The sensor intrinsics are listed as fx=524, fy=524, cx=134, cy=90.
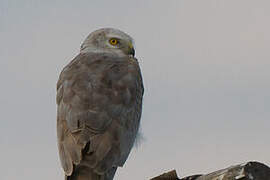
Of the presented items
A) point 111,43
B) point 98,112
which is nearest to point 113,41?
point 111,43

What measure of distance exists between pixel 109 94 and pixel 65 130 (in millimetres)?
949

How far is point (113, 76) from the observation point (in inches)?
341

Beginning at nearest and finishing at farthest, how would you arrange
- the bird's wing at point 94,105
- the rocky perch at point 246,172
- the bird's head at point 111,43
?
1. the rocky perch at point 246,172
2. the bird's wing at point 94,105
3. the bird's head at point 111,43

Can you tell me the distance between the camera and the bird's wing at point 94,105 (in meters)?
7.49

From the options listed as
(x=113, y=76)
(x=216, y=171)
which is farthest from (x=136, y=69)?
(x=216, y=171)

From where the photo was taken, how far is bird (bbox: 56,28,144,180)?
7.43m

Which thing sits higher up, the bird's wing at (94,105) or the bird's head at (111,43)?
the bird's head at (111,43)

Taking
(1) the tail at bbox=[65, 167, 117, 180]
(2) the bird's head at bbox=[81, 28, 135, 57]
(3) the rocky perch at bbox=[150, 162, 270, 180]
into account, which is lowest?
(1) the tail at bbox=[65, 167, 117, 180]

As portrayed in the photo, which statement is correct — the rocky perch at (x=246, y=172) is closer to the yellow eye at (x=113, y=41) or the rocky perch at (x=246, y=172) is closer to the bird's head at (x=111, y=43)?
the bird's head at (x=111, y=43)

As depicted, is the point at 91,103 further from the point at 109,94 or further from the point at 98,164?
the point at 98,164

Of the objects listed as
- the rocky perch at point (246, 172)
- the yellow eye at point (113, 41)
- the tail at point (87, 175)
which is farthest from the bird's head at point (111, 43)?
the rocky perch at point (246, 172)

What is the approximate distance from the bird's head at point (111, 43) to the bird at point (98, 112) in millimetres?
74

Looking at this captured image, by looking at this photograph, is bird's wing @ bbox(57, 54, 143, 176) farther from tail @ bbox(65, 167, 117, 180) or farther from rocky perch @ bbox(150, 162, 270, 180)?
rocky perch @ bbox(150, 162, 270, 180)

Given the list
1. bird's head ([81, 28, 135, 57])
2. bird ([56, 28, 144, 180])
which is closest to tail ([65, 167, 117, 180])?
bird ([56, 28, 144, 180])
